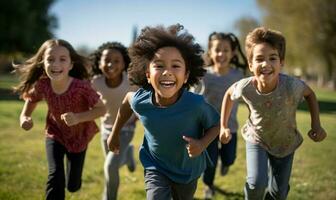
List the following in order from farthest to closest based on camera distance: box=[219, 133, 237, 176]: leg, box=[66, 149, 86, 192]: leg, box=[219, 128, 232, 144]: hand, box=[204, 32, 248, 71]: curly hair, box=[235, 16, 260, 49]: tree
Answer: box=[235, 16, 260, 49]: tree < box=[204, 32, 248, 71]: curly hair < box=[219, 133, 237, 176]: leg < box=[66, 149, 86, 192]: leg < box=[219, 128, 232, 144]: hand

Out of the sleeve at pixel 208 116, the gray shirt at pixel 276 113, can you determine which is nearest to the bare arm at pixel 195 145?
the sleeve at pixel 208 116

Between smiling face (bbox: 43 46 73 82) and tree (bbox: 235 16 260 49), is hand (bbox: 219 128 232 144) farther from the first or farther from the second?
tree (bbox: 235 16 260 49)

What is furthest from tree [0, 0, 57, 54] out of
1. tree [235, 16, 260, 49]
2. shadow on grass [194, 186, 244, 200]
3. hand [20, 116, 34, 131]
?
hand [20, 116, 34, 131]

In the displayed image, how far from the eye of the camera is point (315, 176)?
23.0 ft

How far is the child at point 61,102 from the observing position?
4.71 metres

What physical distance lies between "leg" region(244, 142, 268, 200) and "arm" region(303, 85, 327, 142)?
49 cm

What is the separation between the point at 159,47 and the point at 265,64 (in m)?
1.02

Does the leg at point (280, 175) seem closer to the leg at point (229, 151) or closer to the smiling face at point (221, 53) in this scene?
the leg at point (229, 151)

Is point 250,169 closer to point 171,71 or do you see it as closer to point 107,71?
point 171,71

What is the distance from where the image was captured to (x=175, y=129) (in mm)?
3650

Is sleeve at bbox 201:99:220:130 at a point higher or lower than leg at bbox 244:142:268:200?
higher

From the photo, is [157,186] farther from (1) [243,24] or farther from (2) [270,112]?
(1) [243,24]

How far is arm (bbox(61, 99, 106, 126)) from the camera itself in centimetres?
416

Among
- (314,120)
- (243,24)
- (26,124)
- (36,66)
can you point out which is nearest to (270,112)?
(314,120)
